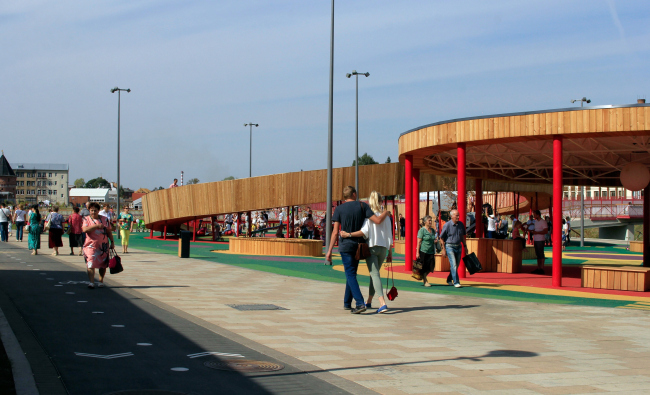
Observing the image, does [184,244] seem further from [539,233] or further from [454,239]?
[539,233]

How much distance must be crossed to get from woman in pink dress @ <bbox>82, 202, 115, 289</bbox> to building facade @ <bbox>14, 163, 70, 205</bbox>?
586 feet

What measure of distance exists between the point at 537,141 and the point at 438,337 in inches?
383

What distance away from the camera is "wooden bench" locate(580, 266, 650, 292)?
13.8 metres

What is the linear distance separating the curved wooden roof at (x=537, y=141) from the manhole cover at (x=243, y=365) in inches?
361

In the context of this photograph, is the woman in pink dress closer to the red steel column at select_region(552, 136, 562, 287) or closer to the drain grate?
the drain grate

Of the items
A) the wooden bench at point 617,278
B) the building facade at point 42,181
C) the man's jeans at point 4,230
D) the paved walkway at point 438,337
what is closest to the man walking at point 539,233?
the wooden bench at point 617,278

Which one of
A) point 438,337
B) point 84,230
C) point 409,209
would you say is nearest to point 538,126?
point 409,209

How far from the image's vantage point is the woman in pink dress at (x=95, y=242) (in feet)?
39.6

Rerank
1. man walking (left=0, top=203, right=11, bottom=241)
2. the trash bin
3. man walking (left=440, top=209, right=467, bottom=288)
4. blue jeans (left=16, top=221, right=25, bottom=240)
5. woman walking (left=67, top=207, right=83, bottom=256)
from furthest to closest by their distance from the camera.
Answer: blue jeans (left=16, top=221, right=25, bottom=240)
man walking (left=0, top=203, right=11, bottom=241)
the trash bin
woman walking (left=67, top=207, right=83, bottom=256)
man walking (left=440, top=209, right=467, bottom=288)

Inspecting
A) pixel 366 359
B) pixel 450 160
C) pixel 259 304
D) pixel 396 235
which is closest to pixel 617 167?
pixel 450 160

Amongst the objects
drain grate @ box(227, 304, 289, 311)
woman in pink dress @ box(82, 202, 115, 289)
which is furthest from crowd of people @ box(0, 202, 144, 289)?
drain grate @ box(227, 304, 289, 311)

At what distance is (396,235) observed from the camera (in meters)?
41.8

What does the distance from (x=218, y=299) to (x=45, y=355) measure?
5059 mm

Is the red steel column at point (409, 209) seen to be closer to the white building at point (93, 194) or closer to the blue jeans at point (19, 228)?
the blue jeans at point (19, 228)
